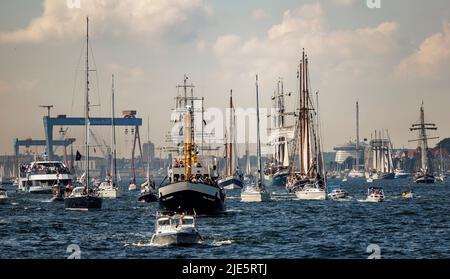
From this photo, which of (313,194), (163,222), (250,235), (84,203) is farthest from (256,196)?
(163,222)

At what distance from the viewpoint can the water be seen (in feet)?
181

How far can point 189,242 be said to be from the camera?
188 feet

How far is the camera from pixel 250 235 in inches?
2702

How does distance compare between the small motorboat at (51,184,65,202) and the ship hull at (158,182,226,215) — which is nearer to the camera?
the ship hull at (158,182,226,215)

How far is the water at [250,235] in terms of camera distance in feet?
181

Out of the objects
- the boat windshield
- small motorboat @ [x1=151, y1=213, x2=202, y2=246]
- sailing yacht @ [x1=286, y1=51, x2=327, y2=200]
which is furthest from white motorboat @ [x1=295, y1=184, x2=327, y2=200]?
small motorboat @ [x1=151, y1=213, x2=202, y2=246]

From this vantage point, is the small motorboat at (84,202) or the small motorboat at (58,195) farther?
the small motorboat at (58,195)

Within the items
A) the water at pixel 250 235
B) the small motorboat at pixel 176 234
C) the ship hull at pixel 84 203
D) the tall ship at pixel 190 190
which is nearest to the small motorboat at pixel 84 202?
the ship hull at pixel 84 203

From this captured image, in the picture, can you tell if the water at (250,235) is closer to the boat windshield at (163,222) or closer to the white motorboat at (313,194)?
the boat windshield at (163,222)

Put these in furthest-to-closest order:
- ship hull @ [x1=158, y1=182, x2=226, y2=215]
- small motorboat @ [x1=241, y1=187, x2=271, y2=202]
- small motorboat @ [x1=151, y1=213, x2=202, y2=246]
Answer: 1. small motorboat @ [x1=241, y1=187, x2=271, y2=202]
2. ship hull @ [x1=158, y1=182, x2=226, y2=215]
3. small motorboat @ [x1=151, y1=213, x2=202, y2=246]

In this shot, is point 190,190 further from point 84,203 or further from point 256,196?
point 256,196

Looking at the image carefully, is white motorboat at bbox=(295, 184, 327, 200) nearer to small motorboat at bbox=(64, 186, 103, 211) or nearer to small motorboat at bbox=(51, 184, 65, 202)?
small motorboat at bbox=(51, 184, 65, 202)
